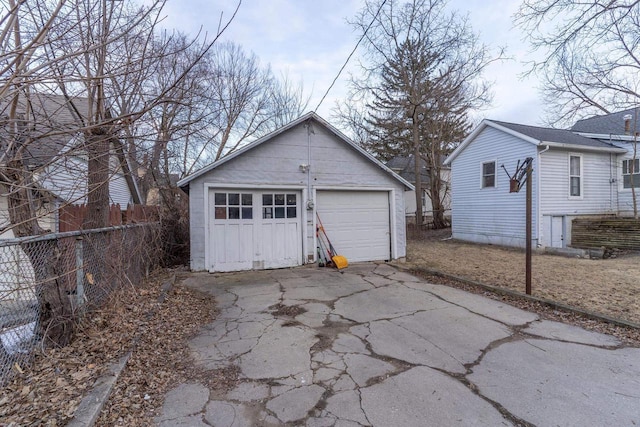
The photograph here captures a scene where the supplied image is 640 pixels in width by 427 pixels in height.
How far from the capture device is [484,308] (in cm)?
518

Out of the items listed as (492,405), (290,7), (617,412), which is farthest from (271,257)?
(617,412)

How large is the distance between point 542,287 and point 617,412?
4.08 m

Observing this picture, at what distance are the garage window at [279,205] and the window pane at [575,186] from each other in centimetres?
1081

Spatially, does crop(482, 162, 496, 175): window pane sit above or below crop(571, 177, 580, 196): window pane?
above

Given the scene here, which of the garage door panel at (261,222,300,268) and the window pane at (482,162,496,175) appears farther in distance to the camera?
the window pane at (482,162,496,175)

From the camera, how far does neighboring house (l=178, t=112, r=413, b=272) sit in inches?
313

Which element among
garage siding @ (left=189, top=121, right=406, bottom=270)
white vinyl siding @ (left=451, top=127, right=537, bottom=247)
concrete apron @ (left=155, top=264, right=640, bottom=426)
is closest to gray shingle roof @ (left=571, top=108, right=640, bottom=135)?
white vinyl siding @ (left=451, top=127, right=537, bottom=247)

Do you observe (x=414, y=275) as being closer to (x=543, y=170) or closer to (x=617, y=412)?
(x=617, y=412)

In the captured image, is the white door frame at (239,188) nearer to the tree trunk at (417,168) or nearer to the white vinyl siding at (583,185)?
the white vinyl siding at (583,185)

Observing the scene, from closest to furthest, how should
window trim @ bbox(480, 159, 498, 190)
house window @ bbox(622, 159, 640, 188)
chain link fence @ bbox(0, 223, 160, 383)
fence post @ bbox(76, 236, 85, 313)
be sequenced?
chain link fence @ bbox(0, 223, 160, 383) → fence post @ bbox(76, 236, 85, 313) → house window @ bbox(622, 159, 640, 188) → window trim @ bbox(480, 159, 498, 190)

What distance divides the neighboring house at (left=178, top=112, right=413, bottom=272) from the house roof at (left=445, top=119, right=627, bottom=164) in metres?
5.39

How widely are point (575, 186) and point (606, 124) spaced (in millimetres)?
7553

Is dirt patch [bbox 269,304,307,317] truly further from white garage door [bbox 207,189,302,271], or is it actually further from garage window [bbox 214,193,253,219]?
garage window [bbox 214,193,253,219]

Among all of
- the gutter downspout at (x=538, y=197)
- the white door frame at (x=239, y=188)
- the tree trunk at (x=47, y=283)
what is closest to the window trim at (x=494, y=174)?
the gutter downspout at (x=538, y=197)
